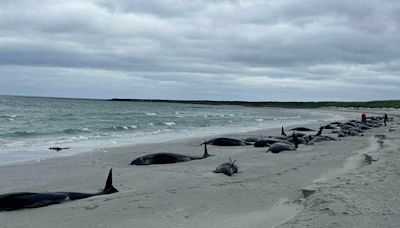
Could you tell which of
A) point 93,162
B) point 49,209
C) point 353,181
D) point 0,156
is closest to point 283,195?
point 353,181

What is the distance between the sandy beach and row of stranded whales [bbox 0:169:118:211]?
0.88 feet

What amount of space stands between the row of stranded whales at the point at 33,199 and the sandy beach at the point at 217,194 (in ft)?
0.88

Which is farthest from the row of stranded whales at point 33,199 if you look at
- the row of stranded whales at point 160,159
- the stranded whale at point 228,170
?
the row of stranded whales at point 160,159

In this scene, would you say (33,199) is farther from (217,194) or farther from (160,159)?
(160,159)

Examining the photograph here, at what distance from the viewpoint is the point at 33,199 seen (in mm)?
8859

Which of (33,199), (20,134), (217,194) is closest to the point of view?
(33,199)

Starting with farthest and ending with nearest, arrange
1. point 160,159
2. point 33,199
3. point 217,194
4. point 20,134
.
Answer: point 20,134
point 160,159
point 217,194
point 33,199

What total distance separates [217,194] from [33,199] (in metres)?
3.32

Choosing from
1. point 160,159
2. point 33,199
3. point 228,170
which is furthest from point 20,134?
point 33,199

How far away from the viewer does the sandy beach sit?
24.3 ft

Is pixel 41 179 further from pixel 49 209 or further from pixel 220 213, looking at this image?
pixel 220 213

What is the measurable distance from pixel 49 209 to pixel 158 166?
6.33 m

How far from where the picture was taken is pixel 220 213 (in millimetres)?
8008

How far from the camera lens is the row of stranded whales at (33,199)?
8534 mm
